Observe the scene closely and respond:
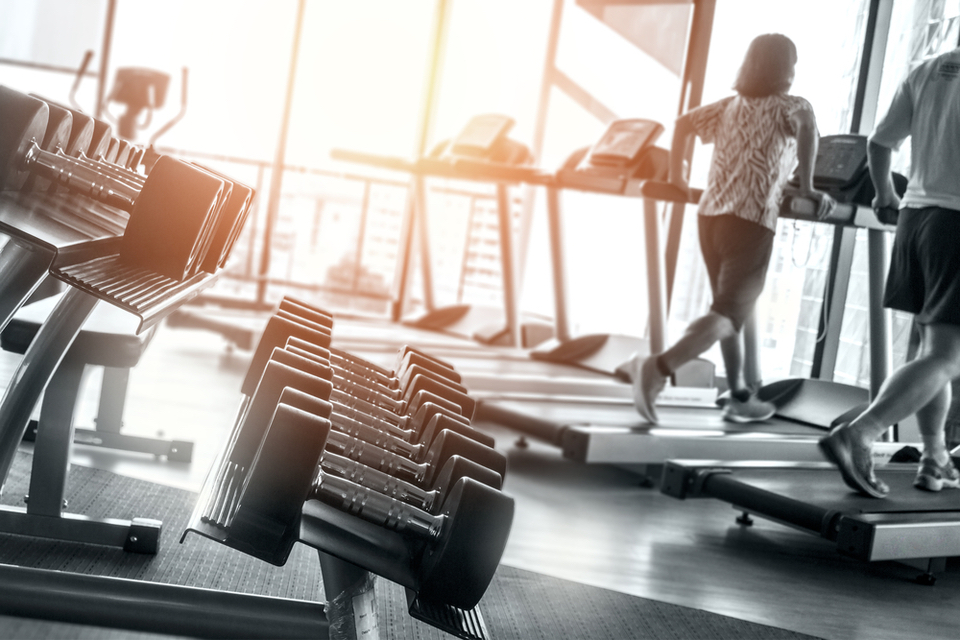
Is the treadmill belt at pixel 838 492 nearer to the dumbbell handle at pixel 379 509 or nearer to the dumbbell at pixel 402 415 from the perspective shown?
the dumbbell at pixel 402 415

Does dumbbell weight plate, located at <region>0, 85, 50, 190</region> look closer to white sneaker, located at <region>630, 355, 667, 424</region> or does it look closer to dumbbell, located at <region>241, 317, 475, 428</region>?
dumbbell, located at <region>241, 317, 475, 428</region>

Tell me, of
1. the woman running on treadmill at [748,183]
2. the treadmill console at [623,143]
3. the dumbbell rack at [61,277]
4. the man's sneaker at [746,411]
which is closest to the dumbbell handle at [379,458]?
the dumbbell rack at [61,277]

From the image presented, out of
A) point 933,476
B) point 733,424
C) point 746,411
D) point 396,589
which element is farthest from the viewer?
point 746,411

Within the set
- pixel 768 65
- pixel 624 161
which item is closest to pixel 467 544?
pixel 768 65

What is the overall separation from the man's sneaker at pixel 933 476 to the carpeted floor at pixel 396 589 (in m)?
1.11

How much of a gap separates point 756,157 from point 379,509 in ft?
8.51

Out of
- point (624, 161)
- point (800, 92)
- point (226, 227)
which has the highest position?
point (800, 92)

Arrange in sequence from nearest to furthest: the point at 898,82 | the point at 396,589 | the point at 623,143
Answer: the point at 396,589
the point at 898,82
the point at 623,143

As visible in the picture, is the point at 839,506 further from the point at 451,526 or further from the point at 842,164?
the point at 451,526

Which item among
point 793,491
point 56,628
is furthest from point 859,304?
point 56,628

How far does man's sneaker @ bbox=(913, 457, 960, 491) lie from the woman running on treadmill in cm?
78

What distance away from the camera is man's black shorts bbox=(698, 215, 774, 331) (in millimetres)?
3275

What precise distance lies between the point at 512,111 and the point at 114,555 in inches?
210

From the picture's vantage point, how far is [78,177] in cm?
109
